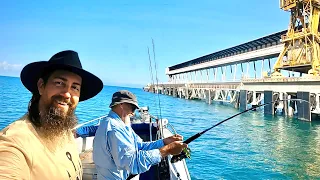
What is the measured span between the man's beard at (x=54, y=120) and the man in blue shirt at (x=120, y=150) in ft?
4.38

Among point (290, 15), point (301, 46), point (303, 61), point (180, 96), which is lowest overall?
point (180, 96)

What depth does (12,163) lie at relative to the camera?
1.11 metres

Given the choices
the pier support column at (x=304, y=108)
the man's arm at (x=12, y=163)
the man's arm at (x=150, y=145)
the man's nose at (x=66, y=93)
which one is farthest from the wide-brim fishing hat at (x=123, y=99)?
the pier support column at (x=304, y=108)

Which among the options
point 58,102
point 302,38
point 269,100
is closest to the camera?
point 58,102

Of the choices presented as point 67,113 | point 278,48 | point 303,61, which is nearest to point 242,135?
point 67,113

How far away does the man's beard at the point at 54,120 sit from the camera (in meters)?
1.42

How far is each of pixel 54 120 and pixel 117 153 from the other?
1.52 m

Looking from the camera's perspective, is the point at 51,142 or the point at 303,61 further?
the point at 303,61

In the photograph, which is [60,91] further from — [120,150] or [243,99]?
[243,99]

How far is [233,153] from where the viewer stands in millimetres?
13031

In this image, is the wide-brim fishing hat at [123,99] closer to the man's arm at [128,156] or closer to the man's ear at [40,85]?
Result: the man's arm at [128,156]

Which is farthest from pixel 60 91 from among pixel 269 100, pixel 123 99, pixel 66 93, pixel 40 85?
pixel 269 100

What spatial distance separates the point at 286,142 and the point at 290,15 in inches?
1146

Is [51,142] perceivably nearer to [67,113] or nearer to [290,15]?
[67,113]
